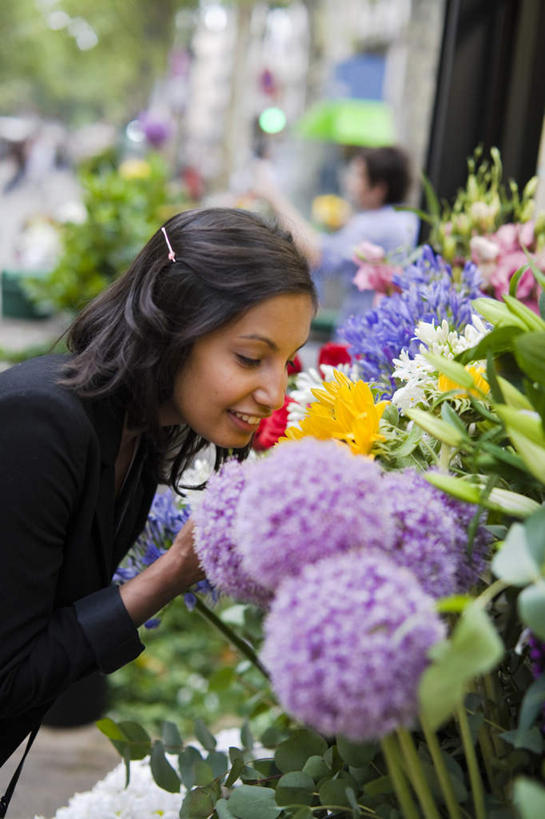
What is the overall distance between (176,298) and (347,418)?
42cm

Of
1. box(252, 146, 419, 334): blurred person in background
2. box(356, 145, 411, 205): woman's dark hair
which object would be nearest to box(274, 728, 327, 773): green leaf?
box(252, 146, 419, 334): blurred person in background

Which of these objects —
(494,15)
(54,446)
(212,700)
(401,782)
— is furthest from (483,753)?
(212,700)

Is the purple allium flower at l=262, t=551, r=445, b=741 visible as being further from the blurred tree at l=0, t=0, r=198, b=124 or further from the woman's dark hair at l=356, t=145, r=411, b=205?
the blurred tree at l=0, t=0, r=198, b=124

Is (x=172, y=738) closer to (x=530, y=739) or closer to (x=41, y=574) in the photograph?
(x=41, y=574)

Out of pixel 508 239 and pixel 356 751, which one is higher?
pixel 508 239

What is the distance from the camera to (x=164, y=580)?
104cm

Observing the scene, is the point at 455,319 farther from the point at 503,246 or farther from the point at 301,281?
the point at 503,246

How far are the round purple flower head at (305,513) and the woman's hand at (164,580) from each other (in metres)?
0.36

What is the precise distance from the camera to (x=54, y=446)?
113 centimetres

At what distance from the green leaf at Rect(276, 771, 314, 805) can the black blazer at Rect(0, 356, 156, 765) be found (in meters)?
0.26

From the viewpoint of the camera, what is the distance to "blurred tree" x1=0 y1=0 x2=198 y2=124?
76.4 feet

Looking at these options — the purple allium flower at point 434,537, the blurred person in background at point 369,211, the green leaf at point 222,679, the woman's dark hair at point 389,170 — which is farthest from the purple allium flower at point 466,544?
the woman's dark hair at point 389,170

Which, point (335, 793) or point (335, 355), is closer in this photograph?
point (335, 793)

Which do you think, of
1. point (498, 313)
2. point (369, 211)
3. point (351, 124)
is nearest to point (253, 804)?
point (498, 313)
